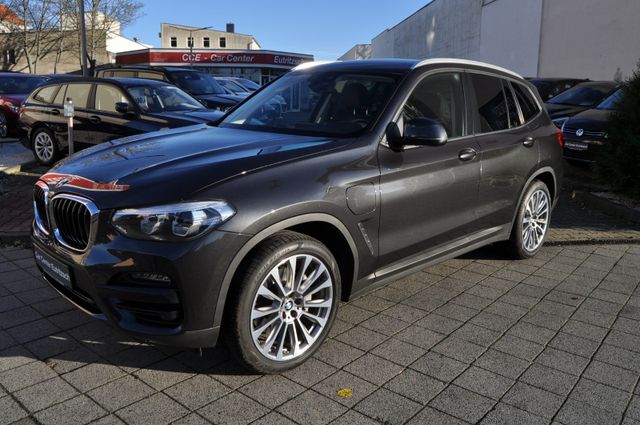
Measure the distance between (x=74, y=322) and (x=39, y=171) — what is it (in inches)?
240

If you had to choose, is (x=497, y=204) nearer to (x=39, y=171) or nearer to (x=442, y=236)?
(x=442, y=236)

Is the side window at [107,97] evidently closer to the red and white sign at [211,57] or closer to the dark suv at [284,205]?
the dark suv at [284,205]

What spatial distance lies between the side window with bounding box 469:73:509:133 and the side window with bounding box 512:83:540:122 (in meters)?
0.32

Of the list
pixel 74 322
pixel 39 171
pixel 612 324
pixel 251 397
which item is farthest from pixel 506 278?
pixel 39 171

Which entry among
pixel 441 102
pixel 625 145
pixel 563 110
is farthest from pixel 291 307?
pixel 563 110

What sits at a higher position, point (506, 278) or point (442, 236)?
point (442, 236)

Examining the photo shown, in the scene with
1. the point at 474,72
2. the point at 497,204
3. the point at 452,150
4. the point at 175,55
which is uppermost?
the point at 175,55

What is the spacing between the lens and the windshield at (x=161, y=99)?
347 inches

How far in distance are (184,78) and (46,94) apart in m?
4.31

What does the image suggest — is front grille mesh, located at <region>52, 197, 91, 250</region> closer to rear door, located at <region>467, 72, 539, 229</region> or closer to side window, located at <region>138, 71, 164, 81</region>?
rear door, located at <region>467, 72, 539, 229</region>

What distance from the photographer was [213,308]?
2918mm

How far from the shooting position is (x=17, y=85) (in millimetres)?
14461

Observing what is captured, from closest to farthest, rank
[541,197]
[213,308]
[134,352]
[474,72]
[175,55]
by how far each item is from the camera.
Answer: [213,308]
[134,352]
[474,72]
[541,197]
[175,55]

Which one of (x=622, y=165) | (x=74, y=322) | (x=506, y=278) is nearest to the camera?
(x=74, y=322)
